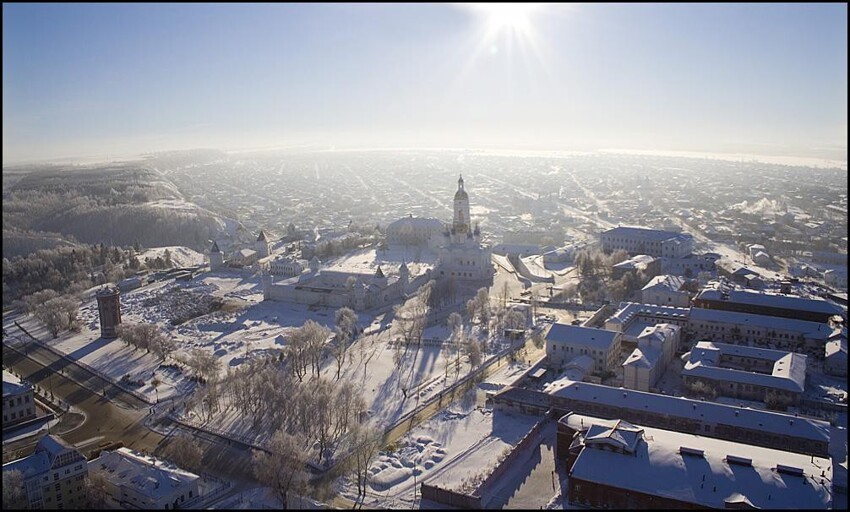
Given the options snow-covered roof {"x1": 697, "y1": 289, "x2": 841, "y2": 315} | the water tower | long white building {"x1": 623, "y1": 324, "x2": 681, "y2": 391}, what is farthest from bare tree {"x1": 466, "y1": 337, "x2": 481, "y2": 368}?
the water tower

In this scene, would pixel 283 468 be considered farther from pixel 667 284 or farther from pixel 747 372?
pixel 667 284

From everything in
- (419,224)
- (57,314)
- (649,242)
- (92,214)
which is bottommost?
(57,314)

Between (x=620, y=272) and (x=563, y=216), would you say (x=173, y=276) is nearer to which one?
(x=620, y=272)

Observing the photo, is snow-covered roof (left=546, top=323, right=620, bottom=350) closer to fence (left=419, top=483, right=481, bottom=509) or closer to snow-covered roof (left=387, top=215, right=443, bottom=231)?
fence (left=419, top=483, right=481, bottom=509)

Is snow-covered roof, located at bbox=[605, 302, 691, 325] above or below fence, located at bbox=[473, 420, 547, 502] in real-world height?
above

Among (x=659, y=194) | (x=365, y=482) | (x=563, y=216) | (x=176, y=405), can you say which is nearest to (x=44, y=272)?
(x=176, y=405)

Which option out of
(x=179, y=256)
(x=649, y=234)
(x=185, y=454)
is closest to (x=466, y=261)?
(x=649, y=234)
